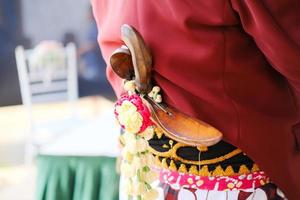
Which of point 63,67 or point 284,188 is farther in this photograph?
point 63,67

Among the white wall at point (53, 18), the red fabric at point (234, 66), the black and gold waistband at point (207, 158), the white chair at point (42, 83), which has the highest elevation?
the white wall at point (53, 18)

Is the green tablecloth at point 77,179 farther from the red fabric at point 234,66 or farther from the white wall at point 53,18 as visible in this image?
the white wall at point 53,18

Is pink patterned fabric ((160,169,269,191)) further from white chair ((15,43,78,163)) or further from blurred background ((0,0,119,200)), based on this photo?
white chair ((15,43,78,163))

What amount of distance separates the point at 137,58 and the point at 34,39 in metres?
3.11

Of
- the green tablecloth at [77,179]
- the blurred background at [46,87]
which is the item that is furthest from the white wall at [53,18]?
the green tablecloth at [77,179]

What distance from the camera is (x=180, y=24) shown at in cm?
55

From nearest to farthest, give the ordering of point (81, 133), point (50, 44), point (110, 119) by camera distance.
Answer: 1. point (81, 133)
2. point (110, 119)
3. point (50, 44)

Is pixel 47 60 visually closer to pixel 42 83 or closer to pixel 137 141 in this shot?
pixel 42 83

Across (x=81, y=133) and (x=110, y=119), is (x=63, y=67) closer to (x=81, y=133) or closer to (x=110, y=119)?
(x=110, y=119)

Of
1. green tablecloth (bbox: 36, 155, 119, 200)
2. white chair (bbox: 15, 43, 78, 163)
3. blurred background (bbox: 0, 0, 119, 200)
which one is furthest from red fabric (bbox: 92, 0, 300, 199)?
white chair (bbox: 15, 43, 78, 163)

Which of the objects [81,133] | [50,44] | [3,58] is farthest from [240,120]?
[3,58]

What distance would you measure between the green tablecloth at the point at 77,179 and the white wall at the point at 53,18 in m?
2.51

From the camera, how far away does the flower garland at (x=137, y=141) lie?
1.95 feet

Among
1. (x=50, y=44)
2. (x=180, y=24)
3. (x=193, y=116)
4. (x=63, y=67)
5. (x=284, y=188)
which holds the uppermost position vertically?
(x=50, y=44)
